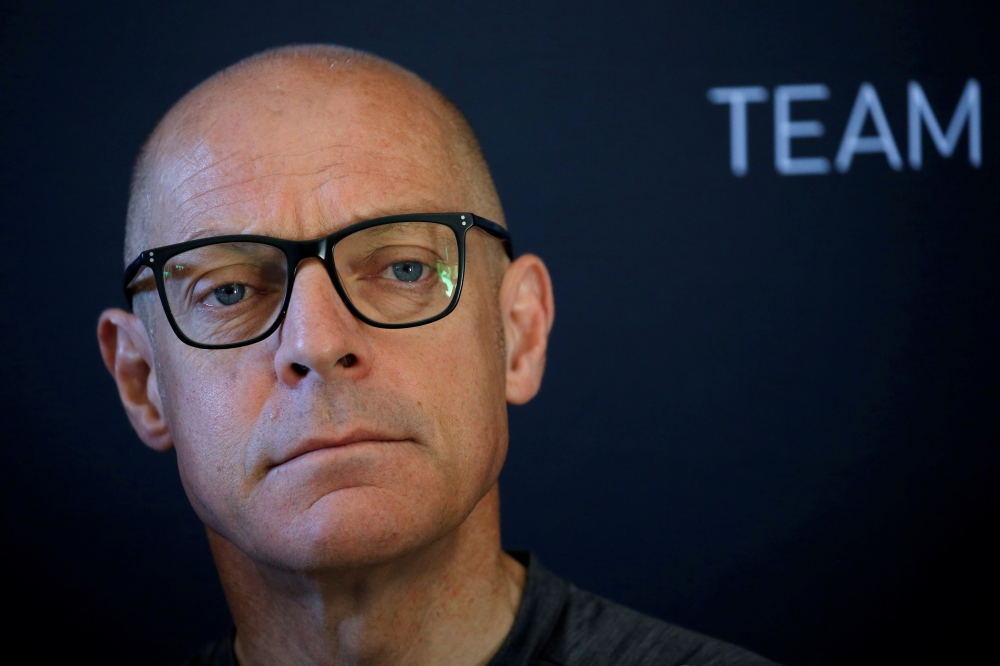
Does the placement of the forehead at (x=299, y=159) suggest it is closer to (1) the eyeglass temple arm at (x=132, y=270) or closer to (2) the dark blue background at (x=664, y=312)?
(1) the eyeglass temple arm at (x=132, y=270)

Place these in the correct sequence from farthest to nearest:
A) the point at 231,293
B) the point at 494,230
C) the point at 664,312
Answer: the point at 664,312 < the point at 494,230 < the point at 231,293


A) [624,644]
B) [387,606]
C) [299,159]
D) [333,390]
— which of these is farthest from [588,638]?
[299,159]

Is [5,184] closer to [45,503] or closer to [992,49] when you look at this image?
[45,503]

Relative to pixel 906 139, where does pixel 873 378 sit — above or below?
below

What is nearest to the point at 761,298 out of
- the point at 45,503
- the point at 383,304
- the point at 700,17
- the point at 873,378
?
the point at 873,378

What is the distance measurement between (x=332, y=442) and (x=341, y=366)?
0.08 metres

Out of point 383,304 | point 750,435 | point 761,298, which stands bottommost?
point 750,435

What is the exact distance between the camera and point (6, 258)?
73.0 inches

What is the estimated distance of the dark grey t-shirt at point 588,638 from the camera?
1.31m

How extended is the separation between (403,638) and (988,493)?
1244 mm

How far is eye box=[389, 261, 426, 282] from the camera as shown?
46.8 inches

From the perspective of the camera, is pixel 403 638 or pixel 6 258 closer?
pixel 403 638

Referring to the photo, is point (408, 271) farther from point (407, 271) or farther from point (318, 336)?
point (318, 336)

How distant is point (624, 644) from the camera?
1.34 meters
